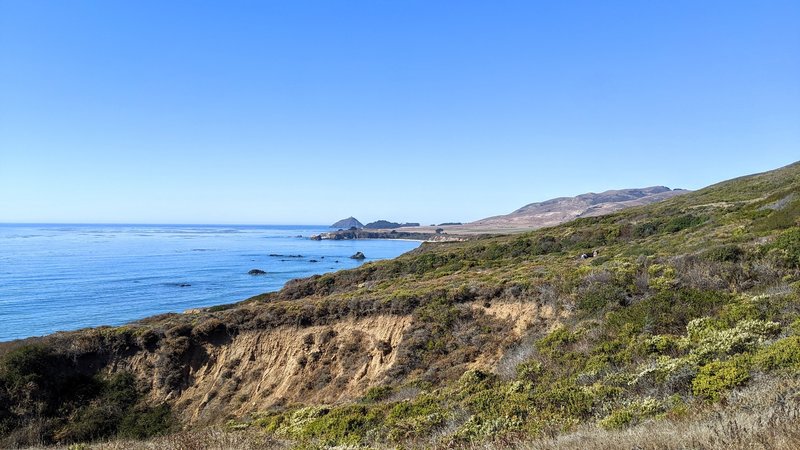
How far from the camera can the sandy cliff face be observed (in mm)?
18969

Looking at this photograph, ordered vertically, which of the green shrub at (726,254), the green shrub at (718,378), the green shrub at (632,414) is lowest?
the green shrub at (632,414)

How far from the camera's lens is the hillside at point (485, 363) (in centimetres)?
746

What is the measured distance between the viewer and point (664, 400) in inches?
298

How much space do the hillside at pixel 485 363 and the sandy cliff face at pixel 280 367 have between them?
0.07 meters

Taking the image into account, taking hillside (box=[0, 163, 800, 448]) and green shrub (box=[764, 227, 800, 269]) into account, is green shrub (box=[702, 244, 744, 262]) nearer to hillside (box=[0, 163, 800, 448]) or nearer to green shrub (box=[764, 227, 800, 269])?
hillside (box=[0, 163, 800, 448])

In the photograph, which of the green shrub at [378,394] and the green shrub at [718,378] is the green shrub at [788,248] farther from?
the green shrub at [378,394]

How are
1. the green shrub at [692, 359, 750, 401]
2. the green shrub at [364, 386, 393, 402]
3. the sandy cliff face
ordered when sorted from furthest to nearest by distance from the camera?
1. the sandy cliff face
2. the green shrub at [364, 386, 393, 402]
3. the green shrub at [692, 359, 750, 401]

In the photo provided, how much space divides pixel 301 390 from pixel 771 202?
27567 millimetres

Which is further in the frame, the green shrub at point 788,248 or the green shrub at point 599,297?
the green shrub at point 599,297

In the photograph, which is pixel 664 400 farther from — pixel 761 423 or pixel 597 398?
pixel 761 423

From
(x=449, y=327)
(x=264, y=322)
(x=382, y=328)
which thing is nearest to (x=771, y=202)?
(x=449, y=327)

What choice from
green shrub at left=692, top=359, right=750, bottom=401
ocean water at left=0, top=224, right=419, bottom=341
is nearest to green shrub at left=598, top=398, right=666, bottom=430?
green shrub at left=692, top=359, right=750, bottom=401

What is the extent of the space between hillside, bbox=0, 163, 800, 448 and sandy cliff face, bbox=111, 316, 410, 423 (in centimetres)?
7

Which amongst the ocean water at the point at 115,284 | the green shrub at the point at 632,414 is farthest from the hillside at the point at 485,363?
the ocean water at the point at 115,284
